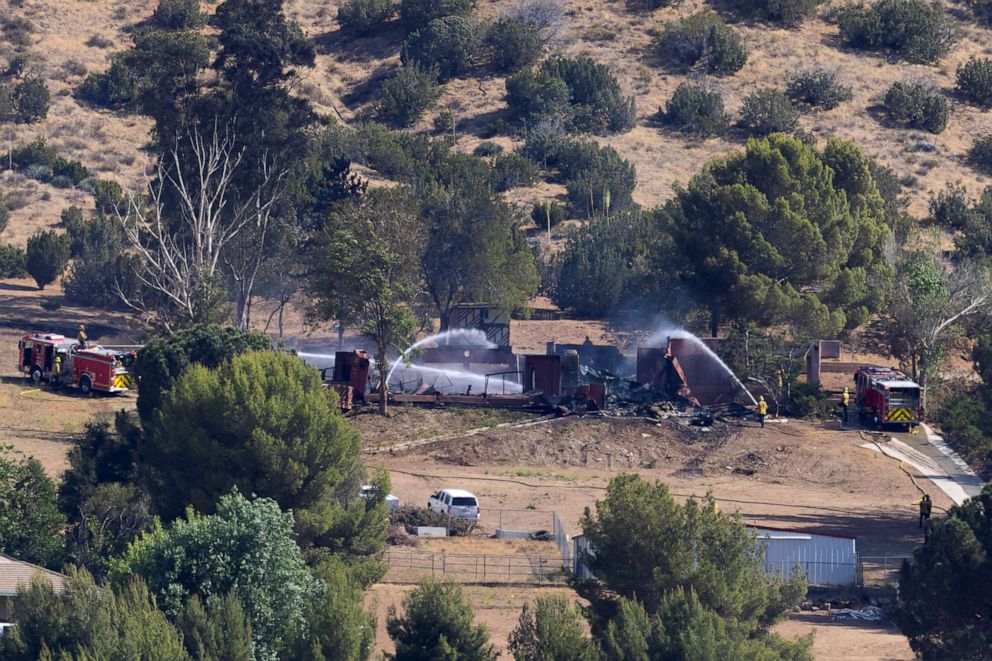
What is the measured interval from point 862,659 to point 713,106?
248 ft

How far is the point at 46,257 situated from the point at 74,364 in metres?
25.4

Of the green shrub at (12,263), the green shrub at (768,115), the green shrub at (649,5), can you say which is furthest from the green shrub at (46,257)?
the green shrub at (649,5)

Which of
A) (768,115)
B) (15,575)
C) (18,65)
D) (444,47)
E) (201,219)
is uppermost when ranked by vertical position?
(444,47)

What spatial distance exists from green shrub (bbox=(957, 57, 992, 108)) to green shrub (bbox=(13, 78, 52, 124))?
62532 mm

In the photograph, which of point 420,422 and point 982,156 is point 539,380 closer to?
point 420,422

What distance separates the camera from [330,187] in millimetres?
83312

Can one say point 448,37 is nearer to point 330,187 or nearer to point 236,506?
point 330,187

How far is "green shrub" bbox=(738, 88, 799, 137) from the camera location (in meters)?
104

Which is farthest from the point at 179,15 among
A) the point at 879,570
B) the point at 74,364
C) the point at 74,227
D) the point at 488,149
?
the point at 879,570

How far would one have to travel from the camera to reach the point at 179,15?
116875 millimetres

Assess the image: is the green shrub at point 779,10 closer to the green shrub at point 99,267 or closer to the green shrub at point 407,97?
the green shrub at point 407,97

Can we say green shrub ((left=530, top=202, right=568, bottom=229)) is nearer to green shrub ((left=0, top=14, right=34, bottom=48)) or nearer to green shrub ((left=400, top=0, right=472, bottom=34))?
green shrub ((left=400, top=0, right=472, bottom=34))

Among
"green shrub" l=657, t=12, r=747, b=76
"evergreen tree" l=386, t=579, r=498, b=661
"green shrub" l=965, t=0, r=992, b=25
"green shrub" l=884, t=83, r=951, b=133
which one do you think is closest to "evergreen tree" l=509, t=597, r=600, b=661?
"evergreen tree" l=386, t=579, r=498, b=661

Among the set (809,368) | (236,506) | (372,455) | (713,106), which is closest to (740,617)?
(236,506)
